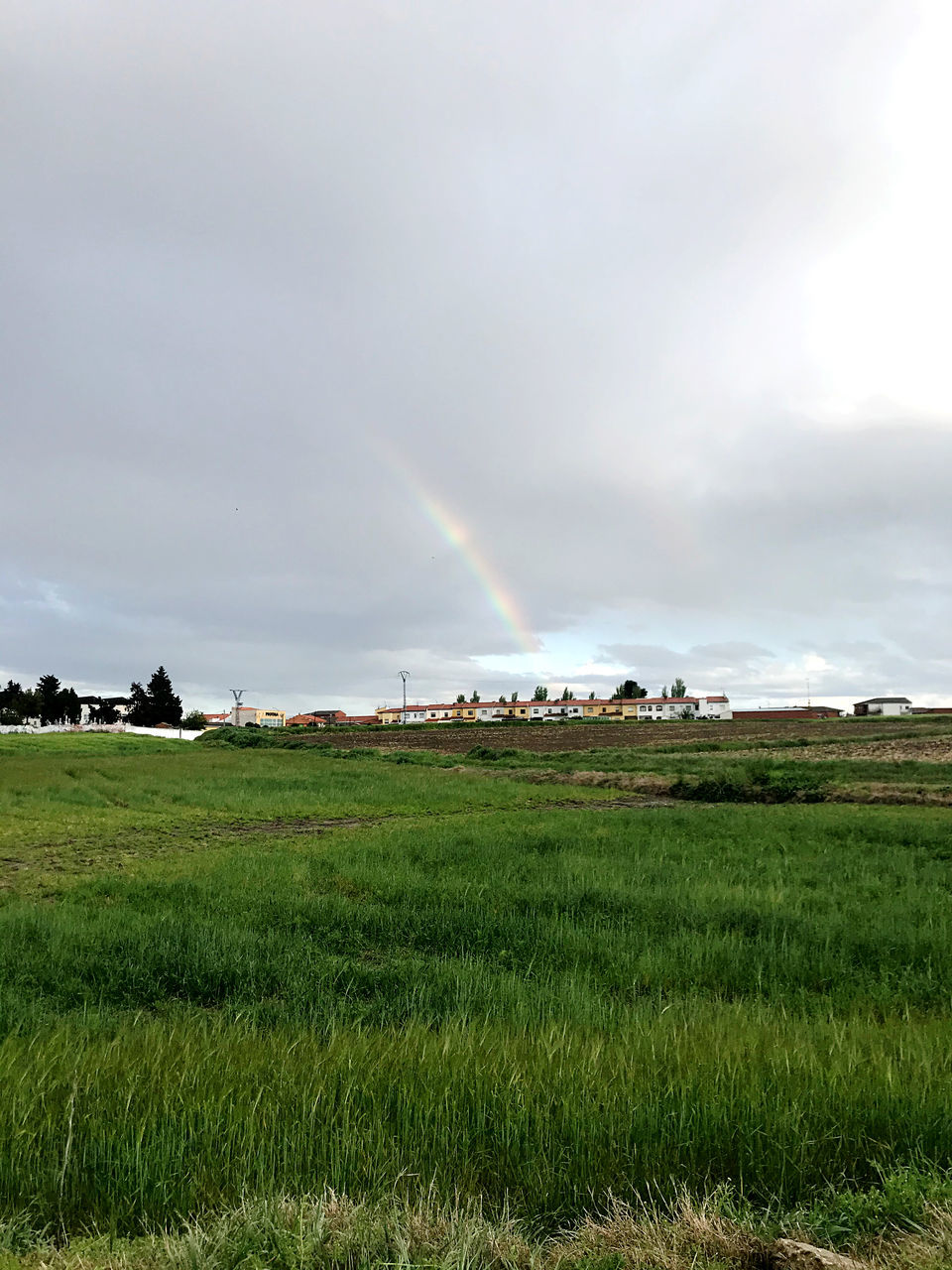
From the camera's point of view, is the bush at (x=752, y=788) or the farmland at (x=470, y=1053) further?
the bush at (x=752, y=788)

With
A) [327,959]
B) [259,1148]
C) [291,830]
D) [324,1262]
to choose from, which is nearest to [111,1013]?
[327,959]

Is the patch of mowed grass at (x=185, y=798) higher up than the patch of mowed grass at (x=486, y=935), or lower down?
lower down

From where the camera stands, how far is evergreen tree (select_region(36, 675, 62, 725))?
14138 centimetres

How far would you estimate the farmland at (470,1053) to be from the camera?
9.64 feet

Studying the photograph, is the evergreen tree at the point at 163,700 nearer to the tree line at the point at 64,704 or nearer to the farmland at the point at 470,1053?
the tree line at the point at 64,704

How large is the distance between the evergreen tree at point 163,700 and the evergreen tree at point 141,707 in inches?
29.9

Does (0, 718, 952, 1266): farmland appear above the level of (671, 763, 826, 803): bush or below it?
above

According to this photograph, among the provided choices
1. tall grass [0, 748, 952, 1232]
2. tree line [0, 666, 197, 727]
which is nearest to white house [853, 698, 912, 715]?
tree line [0, 666, 197, 727]

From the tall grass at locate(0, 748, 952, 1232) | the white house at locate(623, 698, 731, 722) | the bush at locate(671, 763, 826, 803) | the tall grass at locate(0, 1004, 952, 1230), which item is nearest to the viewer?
the tall grass at locate(0, 1004, 952, 1230)

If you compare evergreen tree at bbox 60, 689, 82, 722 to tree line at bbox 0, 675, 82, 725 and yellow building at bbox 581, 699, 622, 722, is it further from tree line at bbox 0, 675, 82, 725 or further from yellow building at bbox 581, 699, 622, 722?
yellow building at bbox 581, 699, 622, 722

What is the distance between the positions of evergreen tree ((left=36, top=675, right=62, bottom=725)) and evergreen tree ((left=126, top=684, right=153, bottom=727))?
53.4ft

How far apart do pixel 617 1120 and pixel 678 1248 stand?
3.53 ft

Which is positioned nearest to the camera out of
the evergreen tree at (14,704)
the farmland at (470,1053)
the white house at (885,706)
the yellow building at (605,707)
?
the farmland at (470,1053)

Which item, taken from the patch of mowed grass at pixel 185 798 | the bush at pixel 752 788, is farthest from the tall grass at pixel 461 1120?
the bush at pixel 752 788
